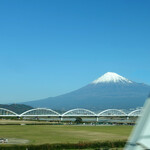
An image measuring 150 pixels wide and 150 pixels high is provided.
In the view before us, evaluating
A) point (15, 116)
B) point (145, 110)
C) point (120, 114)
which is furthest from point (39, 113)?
point (145, 110)

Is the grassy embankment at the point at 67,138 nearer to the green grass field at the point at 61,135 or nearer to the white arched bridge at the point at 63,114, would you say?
the green grass field at the point at 61,135

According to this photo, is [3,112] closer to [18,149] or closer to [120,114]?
[120,114]

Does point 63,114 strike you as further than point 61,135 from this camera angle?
Yes

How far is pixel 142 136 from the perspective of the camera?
478 centimetres

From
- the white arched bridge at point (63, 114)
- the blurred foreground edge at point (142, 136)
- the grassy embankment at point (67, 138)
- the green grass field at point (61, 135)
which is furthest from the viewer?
the white arched bridge at point (63, 114)

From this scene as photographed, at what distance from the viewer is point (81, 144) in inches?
1339

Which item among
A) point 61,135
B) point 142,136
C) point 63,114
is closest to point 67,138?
point 61,135

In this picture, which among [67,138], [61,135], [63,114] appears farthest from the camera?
[63,114]

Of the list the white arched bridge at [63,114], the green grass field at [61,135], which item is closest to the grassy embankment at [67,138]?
the green grass field at [61,135]

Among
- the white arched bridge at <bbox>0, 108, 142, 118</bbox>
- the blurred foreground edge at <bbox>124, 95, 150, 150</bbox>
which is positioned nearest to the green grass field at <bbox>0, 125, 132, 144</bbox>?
the blurred foreground edge at <bbox>124, 95, 150, 150</bbox>

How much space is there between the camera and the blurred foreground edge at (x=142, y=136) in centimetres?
470

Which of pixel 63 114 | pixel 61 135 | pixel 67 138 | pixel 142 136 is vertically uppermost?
pixel 63 114

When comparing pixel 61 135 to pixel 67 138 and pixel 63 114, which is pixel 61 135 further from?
pixel 63 114

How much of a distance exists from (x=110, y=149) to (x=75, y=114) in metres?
120
